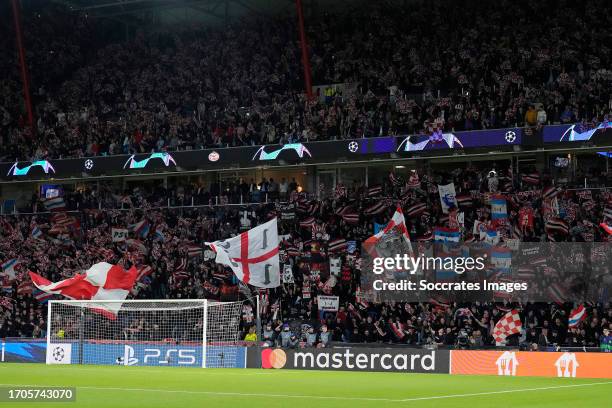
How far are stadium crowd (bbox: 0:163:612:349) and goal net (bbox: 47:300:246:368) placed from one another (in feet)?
4.87

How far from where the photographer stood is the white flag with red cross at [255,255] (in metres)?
33.1

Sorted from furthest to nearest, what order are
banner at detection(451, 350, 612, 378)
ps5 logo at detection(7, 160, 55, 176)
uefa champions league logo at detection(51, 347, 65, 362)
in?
ps5 logo at detection(7, 160, 55, 176) < uefa champions league logo at detection(51, 347, 65, 362) < banner at detection(451, 350, 612, 378)

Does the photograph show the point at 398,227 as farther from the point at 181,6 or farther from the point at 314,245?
the point at 181,6

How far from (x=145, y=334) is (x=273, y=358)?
7.08m

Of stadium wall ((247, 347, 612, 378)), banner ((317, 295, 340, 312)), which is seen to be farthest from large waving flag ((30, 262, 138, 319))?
banner ((317, 295, 340, 312))

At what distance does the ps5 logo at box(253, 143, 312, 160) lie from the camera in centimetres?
4034

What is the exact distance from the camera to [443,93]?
4078cm

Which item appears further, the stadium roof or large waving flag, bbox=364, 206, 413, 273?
the stadium roof

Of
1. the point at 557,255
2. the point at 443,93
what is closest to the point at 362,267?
the point at 557,255

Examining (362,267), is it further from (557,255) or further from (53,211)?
(53,211)

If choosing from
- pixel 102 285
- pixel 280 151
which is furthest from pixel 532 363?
pixel 280 151

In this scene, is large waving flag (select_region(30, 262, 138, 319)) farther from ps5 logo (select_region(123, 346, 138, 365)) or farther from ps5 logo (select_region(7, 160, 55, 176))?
ps5 logo (select_region(7, 160, 55, 176))

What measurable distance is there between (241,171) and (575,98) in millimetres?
16498

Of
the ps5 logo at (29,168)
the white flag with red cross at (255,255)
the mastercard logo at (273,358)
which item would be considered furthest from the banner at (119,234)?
the mastercard logo at (273,358)
